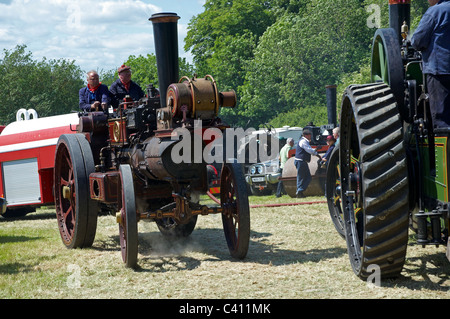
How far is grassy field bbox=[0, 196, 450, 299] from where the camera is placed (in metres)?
4.41

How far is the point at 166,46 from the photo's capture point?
595cm

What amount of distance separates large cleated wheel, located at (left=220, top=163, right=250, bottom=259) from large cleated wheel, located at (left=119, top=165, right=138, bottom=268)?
940mm

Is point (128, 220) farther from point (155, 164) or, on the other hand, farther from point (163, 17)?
point (163, 17)

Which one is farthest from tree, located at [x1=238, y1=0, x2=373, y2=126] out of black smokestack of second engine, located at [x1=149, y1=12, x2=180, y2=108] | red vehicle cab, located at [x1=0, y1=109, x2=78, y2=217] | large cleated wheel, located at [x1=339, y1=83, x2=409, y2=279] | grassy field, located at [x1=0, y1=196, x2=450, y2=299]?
large cleated wheel, located at [x1=339, y1=83, x2=409, y2=279]

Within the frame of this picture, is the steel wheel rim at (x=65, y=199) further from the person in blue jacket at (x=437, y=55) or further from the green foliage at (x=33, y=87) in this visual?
the green foliage at (x=33, y=87)

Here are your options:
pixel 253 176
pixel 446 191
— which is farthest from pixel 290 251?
pixel 253 176

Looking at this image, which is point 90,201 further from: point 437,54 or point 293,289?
point 437,54

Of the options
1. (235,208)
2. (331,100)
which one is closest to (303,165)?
(331,100)

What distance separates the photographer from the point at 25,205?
1122cm

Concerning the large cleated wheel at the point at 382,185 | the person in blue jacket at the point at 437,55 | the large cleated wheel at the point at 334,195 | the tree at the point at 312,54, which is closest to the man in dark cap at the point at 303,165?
the large cleated wheel at the point at 334,195

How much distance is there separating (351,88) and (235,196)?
6.19ft

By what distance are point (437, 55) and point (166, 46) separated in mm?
2835

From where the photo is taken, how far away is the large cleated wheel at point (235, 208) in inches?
221

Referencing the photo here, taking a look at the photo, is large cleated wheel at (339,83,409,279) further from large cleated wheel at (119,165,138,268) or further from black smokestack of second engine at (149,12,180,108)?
black smokestack of second engine at (149,12,180,108)
